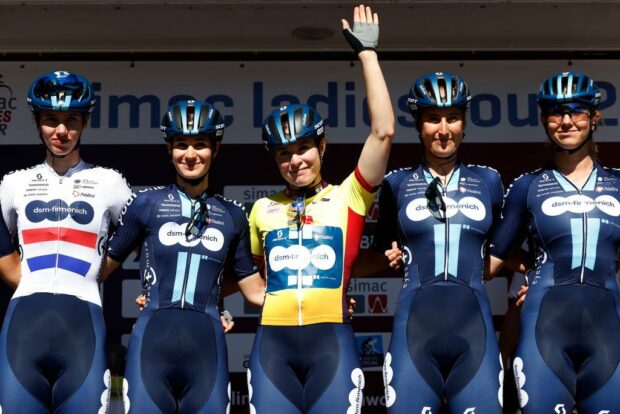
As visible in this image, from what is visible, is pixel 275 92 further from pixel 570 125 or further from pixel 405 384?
pixel 405 384

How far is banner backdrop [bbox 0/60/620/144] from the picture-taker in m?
6.21

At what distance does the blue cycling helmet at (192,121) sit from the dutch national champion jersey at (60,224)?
1.37 ft

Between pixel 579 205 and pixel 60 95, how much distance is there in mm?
2537

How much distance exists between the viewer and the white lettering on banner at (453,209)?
4.07 m

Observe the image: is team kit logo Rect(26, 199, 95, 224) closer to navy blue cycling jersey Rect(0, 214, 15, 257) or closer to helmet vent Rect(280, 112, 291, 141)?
navy blue cycling jersey Rect(0, 214, 15, 257)

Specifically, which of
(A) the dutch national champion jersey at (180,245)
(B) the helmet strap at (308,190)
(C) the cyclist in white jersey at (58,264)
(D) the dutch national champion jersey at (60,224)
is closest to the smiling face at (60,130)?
(C) the cyclist in white jersey at (58,264)

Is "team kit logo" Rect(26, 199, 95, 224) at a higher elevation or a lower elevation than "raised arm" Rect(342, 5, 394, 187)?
lower

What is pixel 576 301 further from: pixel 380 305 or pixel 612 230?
pixel 380 305

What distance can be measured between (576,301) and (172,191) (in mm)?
1955

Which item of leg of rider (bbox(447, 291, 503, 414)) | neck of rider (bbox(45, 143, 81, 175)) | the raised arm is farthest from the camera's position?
neck of rider (bbox(45, 143, 81, 175))

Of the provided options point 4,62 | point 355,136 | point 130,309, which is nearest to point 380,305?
point 355,136

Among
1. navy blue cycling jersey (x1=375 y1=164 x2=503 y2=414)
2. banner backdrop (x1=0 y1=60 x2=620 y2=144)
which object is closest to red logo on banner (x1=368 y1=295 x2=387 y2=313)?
banner backdrop (x1=0 y1=60 x2=620 y2=144)

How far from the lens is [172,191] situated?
429 cm

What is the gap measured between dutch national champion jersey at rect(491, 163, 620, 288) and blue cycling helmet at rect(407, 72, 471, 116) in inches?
20.5
